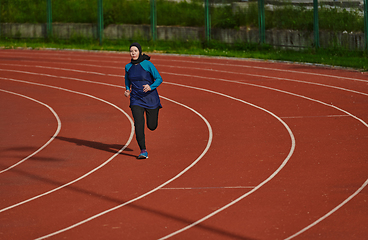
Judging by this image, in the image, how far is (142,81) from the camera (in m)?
10.0

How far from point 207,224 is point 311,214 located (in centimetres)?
122

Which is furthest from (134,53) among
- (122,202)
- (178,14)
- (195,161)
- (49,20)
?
(49,20)

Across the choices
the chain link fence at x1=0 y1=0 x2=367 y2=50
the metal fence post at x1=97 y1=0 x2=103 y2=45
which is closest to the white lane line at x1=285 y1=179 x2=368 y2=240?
the chain link fence at x1=0 y1=0 x2=367 y2=50

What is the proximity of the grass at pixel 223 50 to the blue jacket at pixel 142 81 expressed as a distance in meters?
11.1

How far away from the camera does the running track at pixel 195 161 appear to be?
A: 700 cm

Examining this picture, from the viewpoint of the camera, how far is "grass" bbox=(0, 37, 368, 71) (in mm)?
21922

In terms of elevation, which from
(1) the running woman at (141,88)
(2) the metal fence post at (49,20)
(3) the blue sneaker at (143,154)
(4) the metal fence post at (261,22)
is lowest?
(3) the blue sneaker at (143,154)

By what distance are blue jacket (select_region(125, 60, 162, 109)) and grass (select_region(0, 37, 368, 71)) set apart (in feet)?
36.5

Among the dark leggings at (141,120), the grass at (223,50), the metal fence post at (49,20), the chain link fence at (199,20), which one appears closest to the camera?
the dark leggings at (141,120)

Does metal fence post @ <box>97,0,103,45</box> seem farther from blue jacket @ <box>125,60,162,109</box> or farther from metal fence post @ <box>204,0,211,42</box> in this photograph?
blue jacket @ <box>125,60,162,109</box>

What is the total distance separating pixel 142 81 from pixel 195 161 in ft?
5.13

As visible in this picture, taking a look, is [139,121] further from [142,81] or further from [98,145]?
[98,145]

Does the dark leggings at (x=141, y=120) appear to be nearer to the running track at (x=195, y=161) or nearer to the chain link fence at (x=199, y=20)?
the running track at (x=195, y=161)

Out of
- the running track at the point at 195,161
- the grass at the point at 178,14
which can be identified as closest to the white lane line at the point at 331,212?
the running track at the point at 195,161
